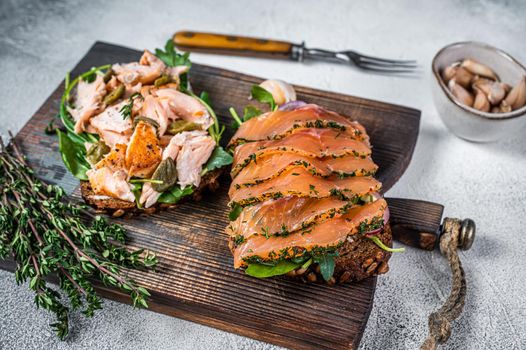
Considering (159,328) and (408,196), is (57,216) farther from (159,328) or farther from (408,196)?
(408,196)

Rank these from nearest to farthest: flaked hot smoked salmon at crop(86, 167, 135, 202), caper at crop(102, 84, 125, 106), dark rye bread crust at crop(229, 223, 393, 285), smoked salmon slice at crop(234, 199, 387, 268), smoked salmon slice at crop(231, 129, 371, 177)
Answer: smoked salmon slice at crop(234, 199, 387, 268) → dark rye bread crust at crop(229, 223, 393, 285) → smoked salmon slice at crop(231, 129, 371, 177) → flaked hot smoked salmon at crop(86, 167, 135, 202) → caper at crop(102, 84, 125, 106)

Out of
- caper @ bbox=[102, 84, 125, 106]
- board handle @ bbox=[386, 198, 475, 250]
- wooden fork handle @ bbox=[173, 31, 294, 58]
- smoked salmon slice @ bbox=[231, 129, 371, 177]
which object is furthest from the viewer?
wooden fork handle @ bbox=[173, 31, 294, 58]

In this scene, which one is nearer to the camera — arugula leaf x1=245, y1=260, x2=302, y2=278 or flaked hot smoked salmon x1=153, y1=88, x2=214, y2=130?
arugula leaf x1=245, y1=260, x2=302, y2=278

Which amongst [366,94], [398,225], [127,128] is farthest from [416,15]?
[127,128]

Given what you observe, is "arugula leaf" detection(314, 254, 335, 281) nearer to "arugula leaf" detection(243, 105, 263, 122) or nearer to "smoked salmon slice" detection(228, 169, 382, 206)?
"smoked salmon slice" detection(228, 169, 382, 206)

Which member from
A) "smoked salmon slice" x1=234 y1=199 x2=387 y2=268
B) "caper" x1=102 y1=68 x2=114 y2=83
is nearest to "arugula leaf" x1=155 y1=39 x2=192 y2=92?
"caper" x1=102 y1=68 x2=114 y2=83

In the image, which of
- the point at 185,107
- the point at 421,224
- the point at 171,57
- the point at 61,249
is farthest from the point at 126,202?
the point at 421,224
